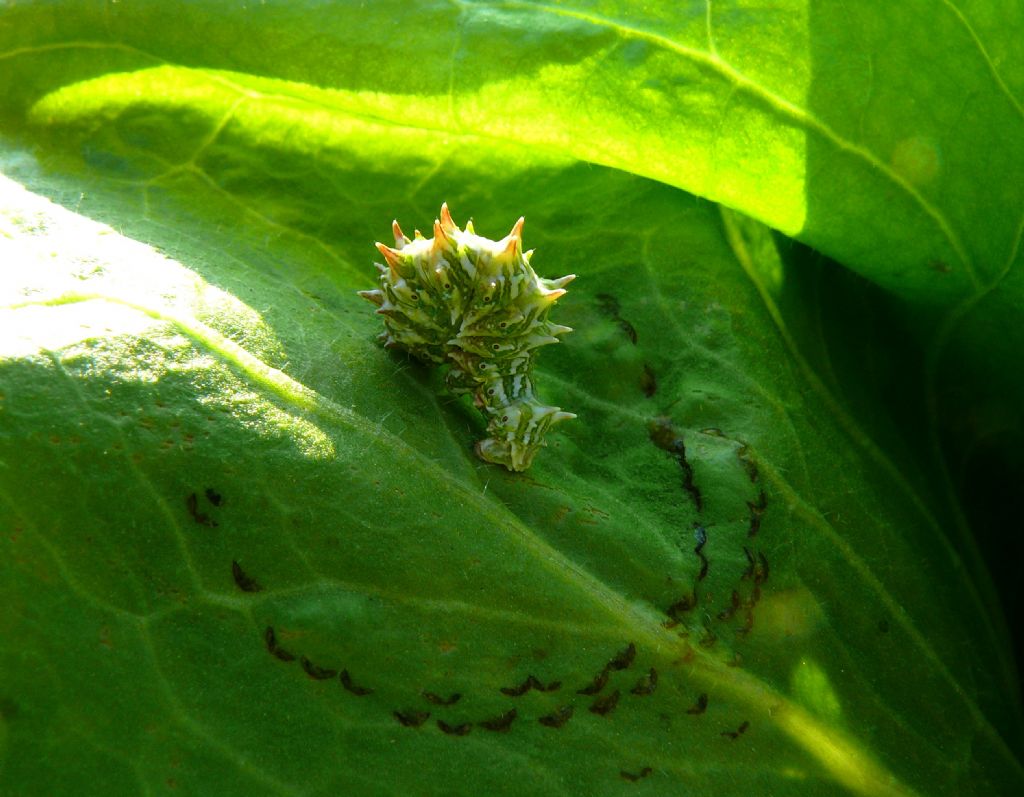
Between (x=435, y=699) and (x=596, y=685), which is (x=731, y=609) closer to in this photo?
(x=596, y=685)

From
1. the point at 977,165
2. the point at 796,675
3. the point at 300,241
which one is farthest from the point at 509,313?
the point at 977,165

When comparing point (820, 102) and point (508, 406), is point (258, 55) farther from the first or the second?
point (820, 102)

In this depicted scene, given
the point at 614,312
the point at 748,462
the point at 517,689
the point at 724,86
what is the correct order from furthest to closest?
the point at 614,312, the point at 724,86, the point at 748,462, the point at 517,689

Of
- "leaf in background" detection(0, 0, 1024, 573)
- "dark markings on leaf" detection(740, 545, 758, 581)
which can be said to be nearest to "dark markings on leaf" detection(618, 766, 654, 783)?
"dark markings on leaf" detection(740, 545, 758, 581)

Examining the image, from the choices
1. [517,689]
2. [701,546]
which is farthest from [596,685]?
[701,546]

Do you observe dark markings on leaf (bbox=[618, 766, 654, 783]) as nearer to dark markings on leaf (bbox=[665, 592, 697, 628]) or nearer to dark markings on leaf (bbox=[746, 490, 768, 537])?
dark markings on leaf (bbox=[665, 592, 697, 628])
